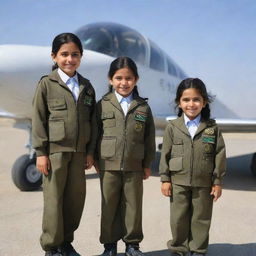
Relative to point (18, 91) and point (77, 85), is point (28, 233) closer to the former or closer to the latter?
point (77, 85)

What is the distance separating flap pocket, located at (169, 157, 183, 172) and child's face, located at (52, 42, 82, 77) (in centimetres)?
101

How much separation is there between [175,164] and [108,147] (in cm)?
52

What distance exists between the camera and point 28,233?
3346 millimetres

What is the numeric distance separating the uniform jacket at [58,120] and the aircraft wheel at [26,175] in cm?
296

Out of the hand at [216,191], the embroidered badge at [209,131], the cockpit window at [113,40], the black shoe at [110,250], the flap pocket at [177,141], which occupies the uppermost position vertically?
the cockpit window at [113,40]

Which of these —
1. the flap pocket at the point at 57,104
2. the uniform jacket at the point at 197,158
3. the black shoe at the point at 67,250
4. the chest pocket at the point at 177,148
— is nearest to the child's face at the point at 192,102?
the uniform jacket at the point at 197,158

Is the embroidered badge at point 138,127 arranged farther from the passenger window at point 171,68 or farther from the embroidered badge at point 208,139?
the passenger window at point 171,68

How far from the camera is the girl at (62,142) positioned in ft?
8.19

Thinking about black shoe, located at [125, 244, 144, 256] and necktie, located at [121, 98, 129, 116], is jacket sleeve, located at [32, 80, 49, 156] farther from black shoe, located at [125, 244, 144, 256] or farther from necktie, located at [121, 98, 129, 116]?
black shoe, located at [125, 244, 144, 256]

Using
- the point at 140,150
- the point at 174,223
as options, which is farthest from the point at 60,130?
the point at 174,223

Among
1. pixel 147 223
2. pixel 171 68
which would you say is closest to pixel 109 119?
pixel 147 223

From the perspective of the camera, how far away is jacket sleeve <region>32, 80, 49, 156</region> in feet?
8.11

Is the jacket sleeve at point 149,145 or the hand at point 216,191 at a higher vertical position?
the jacket sleeve at point 149,145

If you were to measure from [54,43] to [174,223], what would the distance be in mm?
1621
